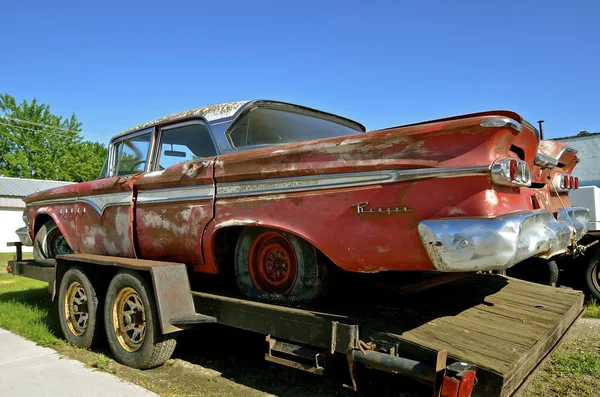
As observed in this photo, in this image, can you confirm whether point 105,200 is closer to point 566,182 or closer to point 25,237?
point 25,237

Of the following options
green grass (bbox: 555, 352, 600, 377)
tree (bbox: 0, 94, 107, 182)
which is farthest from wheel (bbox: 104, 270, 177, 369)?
tree (bbox: 0, 94, 107, 182)

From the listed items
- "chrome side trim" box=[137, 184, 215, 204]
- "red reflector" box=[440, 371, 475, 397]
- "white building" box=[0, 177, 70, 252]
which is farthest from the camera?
"white building" box=[0, 177, 70, 252]

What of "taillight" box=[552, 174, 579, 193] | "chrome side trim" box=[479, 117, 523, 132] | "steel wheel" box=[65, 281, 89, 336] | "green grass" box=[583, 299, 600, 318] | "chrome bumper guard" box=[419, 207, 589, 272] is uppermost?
"chrome side trim" box=[479, 117, 523, 132]

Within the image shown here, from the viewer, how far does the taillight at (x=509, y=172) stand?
7.88 feet

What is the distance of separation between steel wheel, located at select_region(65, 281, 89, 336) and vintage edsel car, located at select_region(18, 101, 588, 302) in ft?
1.42

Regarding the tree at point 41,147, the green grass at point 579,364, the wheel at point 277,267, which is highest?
the tree at point 41,147

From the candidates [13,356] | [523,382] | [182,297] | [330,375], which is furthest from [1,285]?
[523,382]

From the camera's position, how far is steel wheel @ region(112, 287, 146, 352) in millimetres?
3949

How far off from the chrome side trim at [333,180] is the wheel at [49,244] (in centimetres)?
347

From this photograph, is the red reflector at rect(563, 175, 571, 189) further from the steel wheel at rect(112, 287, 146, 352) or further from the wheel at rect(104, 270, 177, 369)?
the steel wheel at rect(112, 287, 146, 352)

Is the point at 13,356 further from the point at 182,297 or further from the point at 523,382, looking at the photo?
the point at 523,382

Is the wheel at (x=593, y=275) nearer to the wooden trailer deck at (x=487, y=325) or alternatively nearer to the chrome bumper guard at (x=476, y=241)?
the wooden trailer deck at (x=487, y=325)

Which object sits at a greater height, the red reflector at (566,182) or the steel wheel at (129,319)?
the red reflector at (566,182)

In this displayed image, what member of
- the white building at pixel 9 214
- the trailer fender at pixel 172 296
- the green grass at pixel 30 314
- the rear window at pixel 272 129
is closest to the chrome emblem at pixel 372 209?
the rear window at pixel 272 129
